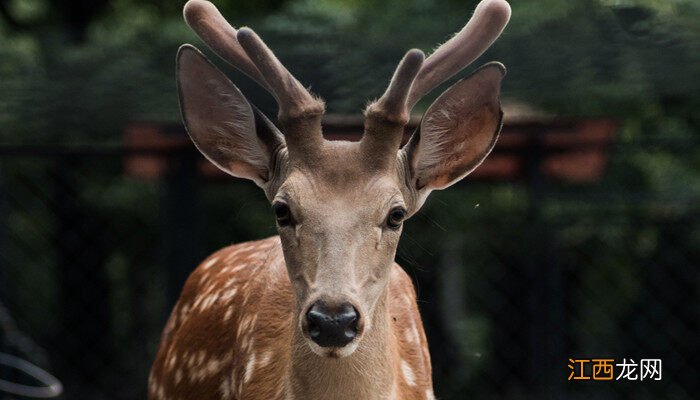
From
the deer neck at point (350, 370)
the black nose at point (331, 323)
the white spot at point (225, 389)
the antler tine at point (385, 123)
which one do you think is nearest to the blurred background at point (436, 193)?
the white spot at point (225, 389)

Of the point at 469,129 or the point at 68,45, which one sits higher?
the point at 469,129

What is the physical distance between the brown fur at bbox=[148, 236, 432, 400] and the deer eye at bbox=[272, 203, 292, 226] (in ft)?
1.14

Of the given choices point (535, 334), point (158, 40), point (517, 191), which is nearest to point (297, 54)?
point (158, 40)

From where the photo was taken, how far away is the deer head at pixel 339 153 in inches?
119

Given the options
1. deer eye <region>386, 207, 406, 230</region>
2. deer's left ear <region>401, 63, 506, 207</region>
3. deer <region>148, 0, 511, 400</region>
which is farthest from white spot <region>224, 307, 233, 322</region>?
deer eye <region>386, 207, 406, 230</region>

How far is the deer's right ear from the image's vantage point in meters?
3.51

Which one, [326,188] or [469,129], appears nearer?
[326,188]

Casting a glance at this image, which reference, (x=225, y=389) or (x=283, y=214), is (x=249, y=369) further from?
(x=283, y=214)

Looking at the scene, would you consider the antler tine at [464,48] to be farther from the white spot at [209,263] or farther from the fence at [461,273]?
the fence at [461,273]

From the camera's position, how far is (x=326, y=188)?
317 cm

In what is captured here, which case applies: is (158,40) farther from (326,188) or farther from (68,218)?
(326,188)

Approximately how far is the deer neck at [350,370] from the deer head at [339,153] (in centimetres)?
7

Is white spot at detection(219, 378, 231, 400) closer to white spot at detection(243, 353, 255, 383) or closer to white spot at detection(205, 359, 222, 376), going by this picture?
Answer: white spot at detection(205, 359, 222, 376)

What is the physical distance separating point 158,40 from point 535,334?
291cm
